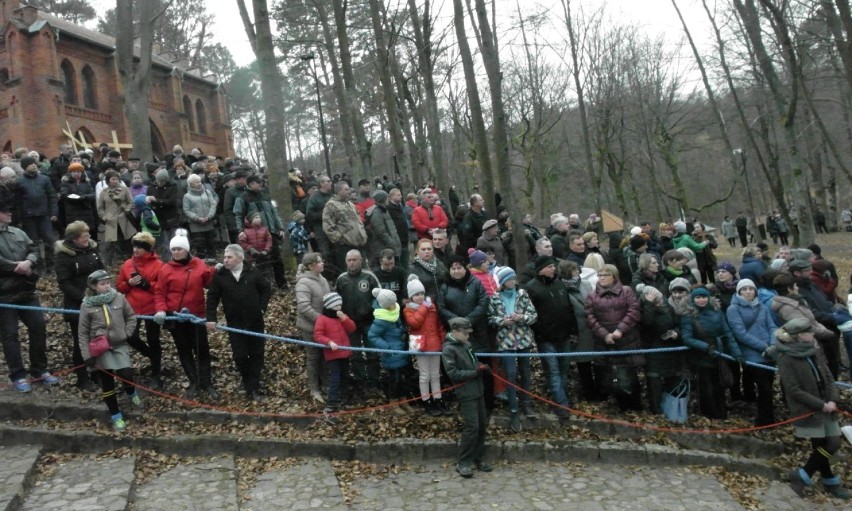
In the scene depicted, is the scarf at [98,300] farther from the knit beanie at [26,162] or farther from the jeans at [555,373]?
the knit beanie at [26,162]

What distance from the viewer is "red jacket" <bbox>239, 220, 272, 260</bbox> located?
393 inches

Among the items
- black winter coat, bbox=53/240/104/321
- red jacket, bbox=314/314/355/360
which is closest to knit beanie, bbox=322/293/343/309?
red jacket, bbox=314/314/355/360

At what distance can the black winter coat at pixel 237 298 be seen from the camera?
A: 7469 mm

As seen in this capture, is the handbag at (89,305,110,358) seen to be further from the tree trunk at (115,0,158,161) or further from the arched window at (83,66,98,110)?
the arched window at (83,66,98,110)

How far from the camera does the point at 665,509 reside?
20.4 ft

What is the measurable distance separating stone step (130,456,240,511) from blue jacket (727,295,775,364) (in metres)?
6.04

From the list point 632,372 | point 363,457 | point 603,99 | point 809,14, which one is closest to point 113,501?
point 363,457

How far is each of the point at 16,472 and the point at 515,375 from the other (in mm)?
5272

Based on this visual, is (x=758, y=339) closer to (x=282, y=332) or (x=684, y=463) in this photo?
(x=684, y=463)

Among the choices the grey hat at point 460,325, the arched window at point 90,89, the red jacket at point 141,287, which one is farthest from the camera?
the arched window at point 90,89

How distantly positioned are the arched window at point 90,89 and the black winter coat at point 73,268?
31782mm

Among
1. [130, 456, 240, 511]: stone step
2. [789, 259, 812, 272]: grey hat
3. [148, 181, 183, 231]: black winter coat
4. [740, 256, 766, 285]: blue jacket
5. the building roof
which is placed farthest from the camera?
the building roof

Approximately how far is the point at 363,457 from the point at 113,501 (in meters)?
2.51

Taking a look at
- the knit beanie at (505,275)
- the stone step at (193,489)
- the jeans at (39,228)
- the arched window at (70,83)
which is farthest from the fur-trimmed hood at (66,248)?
the arched window at (70,83)
